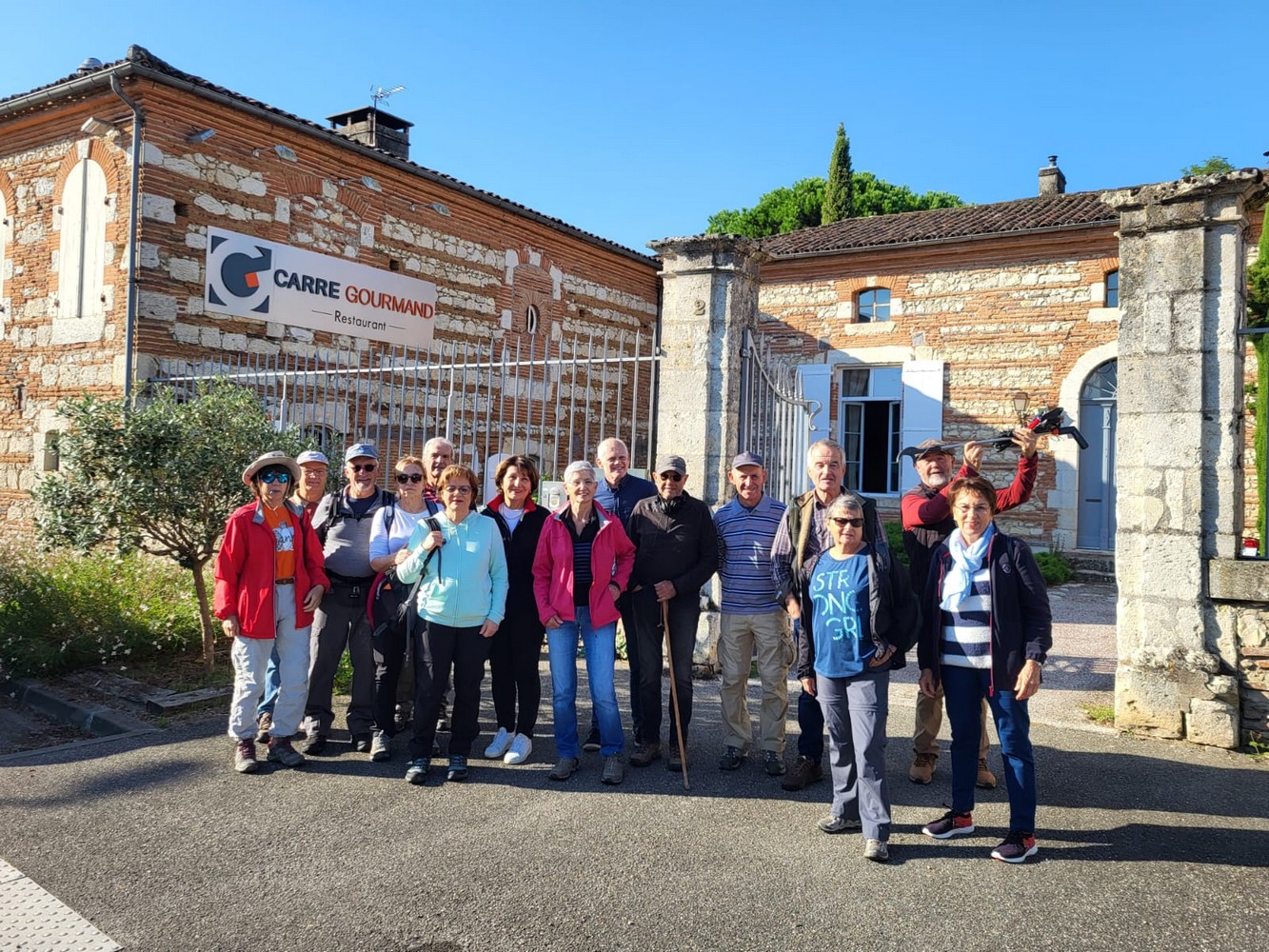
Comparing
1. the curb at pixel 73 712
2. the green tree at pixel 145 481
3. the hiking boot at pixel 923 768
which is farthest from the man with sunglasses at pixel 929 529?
the green tree at pixel 145 481

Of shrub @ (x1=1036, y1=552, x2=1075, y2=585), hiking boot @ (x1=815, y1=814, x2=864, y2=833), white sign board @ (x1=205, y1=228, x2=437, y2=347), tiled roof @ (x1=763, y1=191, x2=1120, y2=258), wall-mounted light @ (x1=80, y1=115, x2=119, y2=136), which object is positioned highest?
tiled roof @ (x1=763, y1=191, x2=1120, y2=258)

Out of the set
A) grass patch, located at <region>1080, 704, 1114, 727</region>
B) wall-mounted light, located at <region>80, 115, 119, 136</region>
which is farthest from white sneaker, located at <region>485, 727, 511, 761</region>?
wall-mounted light, located at <region>80, 115, 119, 136</region>

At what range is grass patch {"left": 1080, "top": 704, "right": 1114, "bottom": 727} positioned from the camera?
221 inches

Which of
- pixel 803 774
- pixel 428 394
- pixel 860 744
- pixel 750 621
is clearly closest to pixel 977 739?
→ pixel 860 744

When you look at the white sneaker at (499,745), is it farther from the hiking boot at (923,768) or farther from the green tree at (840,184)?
the green tree at (840,184)

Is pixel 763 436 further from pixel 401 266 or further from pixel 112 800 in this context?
pixel 401 266

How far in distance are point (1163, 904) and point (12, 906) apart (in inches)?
163

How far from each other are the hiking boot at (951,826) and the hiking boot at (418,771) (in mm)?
2391

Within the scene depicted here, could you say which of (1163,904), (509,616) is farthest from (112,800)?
(1163,904)

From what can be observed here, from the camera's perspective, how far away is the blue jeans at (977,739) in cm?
370

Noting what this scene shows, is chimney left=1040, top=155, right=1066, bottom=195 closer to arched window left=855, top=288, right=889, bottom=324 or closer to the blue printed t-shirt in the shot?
arched window left=855, top=288, right=889, bottom=324

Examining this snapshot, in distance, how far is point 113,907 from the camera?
10.5 feet

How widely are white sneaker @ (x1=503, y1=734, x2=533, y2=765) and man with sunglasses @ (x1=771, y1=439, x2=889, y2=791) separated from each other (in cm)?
137

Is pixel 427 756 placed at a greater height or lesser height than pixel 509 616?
lesser
